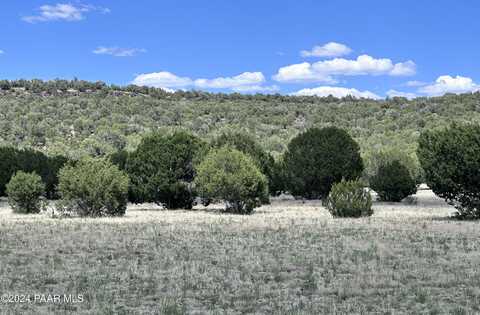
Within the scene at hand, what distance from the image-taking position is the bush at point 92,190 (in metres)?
25.2

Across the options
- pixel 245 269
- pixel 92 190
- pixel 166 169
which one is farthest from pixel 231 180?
pixel 245 269

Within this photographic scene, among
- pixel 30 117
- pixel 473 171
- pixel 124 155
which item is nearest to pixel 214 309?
pixel 473 171

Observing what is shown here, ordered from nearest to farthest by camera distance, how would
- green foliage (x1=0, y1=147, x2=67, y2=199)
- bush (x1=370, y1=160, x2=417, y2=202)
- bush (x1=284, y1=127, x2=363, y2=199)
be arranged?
bush (x1=370, y1=160, x2=417, y2=202) → bush (x1=284, y1=127, x2=363, y2=199) → green foliage (x1=0, y1=147, x2=67, y2=199)

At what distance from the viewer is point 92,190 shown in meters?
25.1

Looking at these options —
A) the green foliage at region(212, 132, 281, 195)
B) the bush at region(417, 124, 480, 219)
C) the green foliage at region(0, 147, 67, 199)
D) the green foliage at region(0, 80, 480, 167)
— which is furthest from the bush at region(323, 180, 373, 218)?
the green foliage at region(0, 80, 480, 167)

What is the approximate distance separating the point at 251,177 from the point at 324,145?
462 inches

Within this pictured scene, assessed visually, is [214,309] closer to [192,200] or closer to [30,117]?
[192,200]

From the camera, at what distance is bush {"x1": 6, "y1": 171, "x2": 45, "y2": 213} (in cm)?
2844

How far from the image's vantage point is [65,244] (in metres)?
14.6

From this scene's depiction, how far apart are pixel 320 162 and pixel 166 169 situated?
1125 cm

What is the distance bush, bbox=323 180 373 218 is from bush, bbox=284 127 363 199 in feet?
42.0

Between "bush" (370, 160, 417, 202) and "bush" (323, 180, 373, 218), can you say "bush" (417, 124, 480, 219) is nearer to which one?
"bush" (323, 180, 373, 218)

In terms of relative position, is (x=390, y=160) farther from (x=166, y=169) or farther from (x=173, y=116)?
(x=173, y=116)

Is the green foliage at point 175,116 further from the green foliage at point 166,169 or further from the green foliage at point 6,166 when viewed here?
the green foliage at point 166,169
